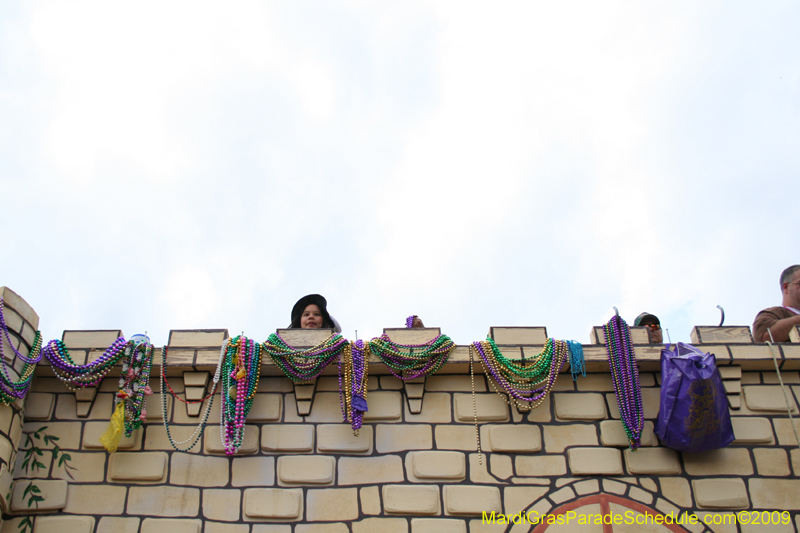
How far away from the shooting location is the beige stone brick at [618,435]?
6.18 meters

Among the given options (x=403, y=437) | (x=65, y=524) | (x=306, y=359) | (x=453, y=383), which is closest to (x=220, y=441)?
(x=306, y=359)

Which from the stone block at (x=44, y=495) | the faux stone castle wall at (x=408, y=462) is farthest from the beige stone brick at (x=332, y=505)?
the stone block at (x=44, y=495)

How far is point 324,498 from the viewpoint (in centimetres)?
598

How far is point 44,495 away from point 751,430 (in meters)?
6.49

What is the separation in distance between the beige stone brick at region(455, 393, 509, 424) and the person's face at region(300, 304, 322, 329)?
179 cm

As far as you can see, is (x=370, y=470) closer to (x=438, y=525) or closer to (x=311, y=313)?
(x=438, y=525)

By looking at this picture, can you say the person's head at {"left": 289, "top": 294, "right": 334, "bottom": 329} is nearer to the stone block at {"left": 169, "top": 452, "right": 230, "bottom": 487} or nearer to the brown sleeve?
the stone block at {"left": 169, "top": 452, "right": 230, "bottom": 487}

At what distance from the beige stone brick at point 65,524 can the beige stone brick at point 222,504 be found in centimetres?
102

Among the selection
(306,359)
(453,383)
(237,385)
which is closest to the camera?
(237,385)

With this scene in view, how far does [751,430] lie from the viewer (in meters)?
6.21

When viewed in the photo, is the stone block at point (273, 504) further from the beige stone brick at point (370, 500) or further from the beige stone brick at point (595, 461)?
the beige stone brick at point (595, 461)

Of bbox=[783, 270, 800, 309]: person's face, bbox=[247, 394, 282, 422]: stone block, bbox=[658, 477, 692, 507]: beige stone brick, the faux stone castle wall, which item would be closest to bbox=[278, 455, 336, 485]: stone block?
the faux stone castle wall

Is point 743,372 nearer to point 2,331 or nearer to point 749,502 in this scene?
point 749,502

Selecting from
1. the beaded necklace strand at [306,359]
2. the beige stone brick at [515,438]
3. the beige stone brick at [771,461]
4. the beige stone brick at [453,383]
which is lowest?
the beige stone brick at [771,461]
